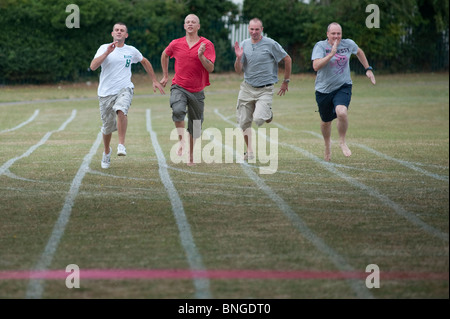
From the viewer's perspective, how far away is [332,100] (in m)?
12.4

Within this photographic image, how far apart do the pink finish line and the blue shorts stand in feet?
22.5

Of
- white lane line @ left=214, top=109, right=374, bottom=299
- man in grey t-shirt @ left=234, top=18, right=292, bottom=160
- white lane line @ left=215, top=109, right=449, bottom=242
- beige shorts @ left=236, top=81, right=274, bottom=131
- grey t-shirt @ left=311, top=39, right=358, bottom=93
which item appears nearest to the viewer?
white lane line @ left=214, top=109, right=374, bottom=299

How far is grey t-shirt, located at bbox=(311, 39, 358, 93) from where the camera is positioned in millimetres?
12094

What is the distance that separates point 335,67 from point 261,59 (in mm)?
1157

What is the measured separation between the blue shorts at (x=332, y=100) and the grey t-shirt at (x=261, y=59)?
0.83m

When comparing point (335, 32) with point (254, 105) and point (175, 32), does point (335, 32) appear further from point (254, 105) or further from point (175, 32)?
point (175, 32)

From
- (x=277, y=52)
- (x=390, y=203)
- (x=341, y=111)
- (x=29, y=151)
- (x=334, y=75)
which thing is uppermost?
(x=277, y=52)

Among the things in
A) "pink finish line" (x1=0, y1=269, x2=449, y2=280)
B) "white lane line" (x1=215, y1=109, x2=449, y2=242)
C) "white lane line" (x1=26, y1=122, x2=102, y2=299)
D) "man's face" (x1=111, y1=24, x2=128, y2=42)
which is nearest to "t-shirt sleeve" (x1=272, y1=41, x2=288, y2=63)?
"white lane line" (x1=215, y1=109, x2=449, y2=242)

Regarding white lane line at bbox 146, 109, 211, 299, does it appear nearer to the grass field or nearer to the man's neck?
the grass field

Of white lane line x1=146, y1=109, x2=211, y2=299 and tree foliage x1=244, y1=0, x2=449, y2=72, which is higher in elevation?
tree foliage x1=244, y1=0, x2=449, y2=72

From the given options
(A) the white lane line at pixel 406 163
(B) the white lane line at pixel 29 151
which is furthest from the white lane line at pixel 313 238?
(B) the white lane line at pixel 29 151

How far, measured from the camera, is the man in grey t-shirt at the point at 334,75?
12.0 m

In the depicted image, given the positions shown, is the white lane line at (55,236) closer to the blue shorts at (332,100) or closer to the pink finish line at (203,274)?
the pink finish line at (203,274)

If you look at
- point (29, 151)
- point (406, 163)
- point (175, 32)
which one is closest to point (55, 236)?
point (406, 163)
